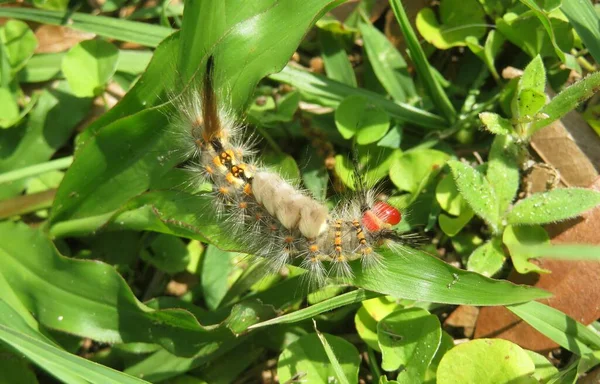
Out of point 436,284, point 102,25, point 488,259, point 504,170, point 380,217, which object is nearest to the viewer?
point 436,284

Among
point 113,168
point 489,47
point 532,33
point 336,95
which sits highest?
point 532,33

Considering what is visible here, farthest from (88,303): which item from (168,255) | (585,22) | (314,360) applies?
(585,22)

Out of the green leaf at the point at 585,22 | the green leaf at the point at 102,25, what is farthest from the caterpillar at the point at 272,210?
the green leaf at the point at 585,22

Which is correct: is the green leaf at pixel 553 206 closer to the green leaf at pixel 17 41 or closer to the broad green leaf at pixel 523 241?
Answer: the broad green leaf at pixel 523 241

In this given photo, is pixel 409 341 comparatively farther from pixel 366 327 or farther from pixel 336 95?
pixel 336 95

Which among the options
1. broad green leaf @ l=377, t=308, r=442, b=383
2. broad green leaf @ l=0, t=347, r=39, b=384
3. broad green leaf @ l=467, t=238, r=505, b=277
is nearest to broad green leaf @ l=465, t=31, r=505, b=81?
broad green leaf @ l=467, t=238, r=505, b=277

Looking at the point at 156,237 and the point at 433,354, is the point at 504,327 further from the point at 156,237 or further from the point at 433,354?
the point at 156,237

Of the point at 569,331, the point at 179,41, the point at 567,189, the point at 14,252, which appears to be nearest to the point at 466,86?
the point at 567,189

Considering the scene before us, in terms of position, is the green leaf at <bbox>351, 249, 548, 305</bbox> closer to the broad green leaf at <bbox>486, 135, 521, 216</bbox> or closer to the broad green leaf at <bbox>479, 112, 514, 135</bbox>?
the broad green leaf at <bbox>486, 135, 521, 216</bbox>
